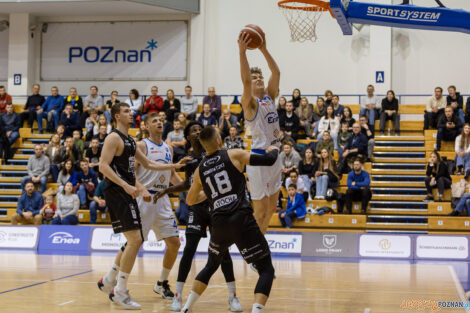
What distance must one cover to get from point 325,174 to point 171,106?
6.52 metres

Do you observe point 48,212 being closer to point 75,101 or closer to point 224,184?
point 75,101

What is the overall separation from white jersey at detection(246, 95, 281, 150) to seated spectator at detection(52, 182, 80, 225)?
10005 mm

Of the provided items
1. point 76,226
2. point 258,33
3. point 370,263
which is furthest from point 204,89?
point 258,33

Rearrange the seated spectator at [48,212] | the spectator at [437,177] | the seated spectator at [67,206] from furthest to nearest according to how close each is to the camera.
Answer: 1. the seated spectator at [48,212]
2. the seated spectator at [67,206]
3. the spectator at [437,177]

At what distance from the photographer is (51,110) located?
22047 mm

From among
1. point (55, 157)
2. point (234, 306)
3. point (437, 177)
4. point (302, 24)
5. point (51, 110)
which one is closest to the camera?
point (234, 306)

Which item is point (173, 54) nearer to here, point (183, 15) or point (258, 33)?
point (183, 15)

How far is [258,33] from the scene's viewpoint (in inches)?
292

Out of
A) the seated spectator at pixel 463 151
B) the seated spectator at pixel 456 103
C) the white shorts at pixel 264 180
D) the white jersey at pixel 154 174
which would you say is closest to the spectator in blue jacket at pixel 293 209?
the seated spectator at pixel 463 151

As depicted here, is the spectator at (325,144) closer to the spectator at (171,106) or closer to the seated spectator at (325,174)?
the seated spectator at (325,174)

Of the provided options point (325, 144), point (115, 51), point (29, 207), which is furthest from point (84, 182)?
point (115, 51)

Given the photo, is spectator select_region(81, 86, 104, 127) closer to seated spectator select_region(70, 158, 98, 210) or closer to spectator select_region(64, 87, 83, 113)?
spectator select_region(64, 87, 83, 113)

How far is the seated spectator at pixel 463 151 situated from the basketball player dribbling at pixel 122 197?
11.5m

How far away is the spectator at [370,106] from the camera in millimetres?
20109
